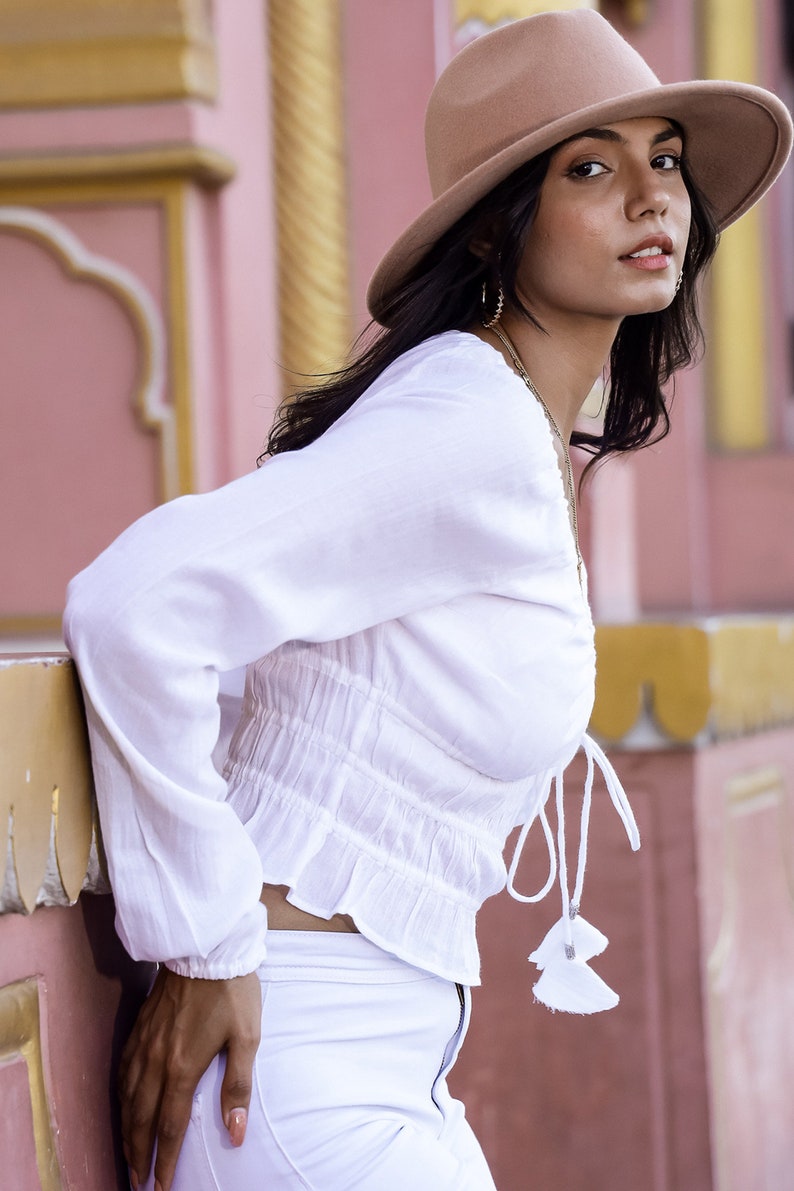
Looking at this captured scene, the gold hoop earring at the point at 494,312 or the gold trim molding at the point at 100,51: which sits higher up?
the gold trim molding at the point at 100,51

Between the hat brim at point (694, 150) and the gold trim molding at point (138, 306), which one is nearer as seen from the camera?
the hat brim at point (694, 150)

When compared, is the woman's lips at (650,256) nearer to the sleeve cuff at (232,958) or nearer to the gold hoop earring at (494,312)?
the gold hoop earring at (494,312)

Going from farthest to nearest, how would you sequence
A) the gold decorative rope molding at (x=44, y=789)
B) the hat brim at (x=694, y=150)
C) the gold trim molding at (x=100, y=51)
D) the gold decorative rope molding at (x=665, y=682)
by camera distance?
the gold trim molding at (x=100, y=51) < the gold decorative rope molding at (x=665, y=682) < the hat brim at (x=694, y=150) < the gold decorative rope molding at (x=44, y=789)

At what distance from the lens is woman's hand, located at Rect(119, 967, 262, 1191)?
1.15 meters

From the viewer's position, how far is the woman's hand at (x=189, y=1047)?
1.15 metres

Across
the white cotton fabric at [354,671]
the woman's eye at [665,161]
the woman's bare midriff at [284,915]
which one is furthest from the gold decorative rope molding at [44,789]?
the woman's eye at [665,161]

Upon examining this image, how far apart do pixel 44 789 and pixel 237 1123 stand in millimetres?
289

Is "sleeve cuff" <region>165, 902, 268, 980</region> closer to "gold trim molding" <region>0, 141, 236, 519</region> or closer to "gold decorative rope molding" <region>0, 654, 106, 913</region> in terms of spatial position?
"gold decorative rope molding" <region>0, 654, 106, 913</region>

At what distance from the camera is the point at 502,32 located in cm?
148

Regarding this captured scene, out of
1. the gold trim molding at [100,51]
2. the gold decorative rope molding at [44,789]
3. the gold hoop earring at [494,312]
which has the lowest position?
the gold decorative rope molding at [44,789]

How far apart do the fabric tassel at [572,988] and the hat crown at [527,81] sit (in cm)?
77

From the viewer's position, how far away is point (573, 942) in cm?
154

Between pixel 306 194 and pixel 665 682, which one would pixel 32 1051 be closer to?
pixel 665 682

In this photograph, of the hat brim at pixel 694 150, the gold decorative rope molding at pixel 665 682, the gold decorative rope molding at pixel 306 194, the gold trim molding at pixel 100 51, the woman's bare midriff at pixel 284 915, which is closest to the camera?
the woman's bare midriff at pixel 284 915
